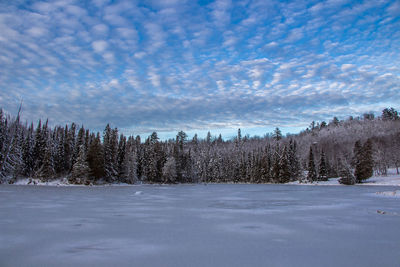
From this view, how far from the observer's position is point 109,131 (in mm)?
75625

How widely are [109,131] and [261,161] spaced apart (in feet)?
180

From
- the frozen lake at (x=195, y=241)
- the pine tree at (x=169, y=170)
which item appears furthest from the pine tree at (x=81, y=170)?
the frozen lake at (x=195, y=241)

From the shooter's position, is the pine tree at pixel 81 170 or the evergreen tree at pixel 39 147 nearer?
the pine tree at pixel 81 170

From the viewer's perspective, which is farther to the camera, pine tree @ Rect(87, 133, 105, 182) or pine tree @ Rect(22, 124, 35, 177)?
pine tree @ Rect(22, 124, 35, 177)

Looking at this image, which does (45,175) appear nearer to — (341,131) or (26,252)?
(26,252)

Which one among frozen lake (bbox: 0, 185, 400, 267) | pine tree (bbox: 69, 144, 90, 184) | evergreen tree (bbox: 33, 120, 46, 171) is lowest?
frozen lake (bbox: 0, 185, 400, 267)

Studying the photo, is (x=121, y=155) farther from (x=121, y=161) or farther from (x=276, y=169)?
(x=276, y=169)

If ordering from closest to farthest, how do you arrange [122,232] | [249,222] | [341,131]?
1. [122,232]
2. [249,222]
3. [341,131]

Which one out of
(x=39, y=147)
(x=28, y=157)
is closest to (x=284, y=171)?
(x=39, y=147)

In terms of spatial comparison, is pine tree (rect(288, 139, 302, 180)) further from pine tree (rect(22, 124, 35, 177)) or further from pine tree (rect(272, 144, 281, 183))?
pine tree (rect(22, 124, 35, 177))

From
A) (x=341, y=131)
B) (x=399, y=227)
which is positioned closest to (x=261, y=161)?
(x=399, y=227)

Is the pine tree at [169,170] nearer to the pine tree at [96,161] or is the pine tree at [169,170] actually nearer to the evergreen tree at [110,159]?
the evergreen tree at [110,159]

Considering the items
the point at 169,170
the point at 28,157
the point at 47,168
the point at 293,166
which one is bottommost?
the point at 169,170

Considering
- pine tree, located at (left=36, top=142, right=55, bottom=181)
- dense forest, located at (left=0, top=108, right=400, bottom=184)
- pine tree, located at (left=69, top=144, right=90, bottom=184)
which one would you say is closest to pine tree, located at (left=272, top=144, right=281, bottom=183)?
dense forest, located at (left=0, top=108, right=400, bottom=184)
